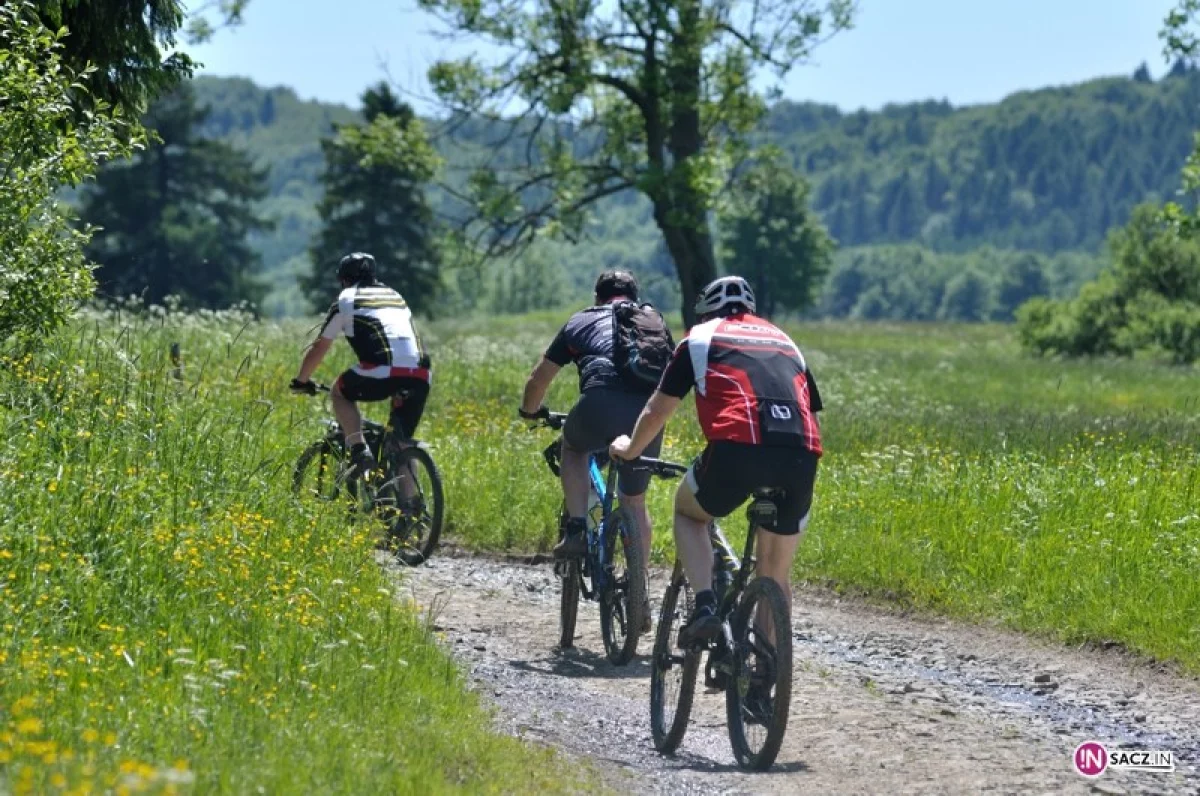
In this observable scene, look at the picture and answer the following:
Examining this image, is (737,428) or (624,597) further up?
(737,428)

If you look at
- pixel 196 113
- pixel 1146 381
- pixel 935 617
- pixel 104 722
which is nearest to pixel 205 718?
pixel 104 722

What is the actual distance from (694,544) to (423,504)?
4.78 m

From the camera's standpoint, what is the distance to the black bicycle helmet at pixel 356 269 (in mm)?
11547

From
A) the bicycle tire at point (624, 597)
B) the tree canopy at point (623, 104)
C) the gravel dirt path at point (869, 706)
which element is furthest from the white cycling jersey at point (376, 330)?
the tree canopy at point (623, 104)

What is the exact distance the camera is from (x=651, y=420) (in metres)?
7.10

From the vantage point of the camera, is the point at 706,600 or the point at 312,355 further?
the point at 312,355

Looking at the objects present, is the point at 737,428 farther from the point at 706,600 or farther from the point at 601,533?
the point at 601,533

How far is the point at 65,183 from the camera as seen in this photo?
9.20 metres

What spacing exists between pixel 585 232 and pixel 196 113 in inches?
1699

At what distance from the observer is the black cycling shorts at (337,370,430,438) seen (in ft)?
37.7

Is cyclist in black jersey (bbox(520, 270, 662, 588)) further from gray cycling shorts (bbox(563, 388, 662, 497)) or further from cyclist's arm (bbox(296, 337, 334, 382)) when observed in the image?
cyclist's arm (bbox(296, 337, 334, 382))

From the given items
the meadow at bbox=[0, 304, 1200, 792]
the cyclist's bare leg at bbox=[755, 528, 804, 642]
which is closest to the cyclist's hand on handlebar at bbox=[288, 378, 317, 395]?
the meadow at bbox=[0, 304, 1200, 792]

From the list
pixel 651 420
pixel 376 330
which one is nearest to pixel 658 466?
pixel 651 420

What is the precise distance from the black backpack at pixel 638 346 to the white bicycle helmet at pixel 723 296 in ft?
5.83
